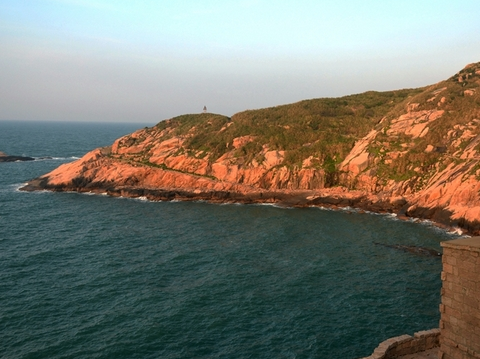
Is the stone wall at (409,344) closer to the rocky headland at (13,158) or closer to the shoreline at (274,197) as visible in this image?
the shoreline at (274,197)

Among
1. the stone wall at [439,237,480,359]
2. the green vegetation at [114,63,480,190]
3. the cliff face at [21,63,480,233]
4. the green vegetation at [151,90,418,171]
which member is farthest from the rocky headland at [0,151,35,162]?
the stone wall at [439,237,480,359]

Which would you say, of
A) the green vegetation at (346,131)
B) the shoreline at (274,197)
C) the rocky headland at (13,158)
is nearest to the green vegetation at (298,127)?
the green vegetation at (346,131)

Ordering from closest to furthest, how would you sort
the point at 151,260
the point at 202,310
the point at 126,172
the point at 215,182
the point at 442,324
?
the point at 442,324, the point at 202,310, the point at 151,260, the point at 215,182, the point at 126,172

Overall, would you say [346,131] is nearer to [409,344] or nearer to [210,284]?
[210,284]

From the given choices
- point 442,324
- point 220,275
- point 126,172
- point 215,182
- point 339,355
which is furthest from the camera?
point 126,172

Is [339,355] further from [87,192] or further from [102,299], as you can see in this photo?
[87,192]

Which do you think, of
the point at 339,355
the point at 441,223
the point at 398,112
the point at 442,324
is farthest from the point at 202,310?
the point at 398,112

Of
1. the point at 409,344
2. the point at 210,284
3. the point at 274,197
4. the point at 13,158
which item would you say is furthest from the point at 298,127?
the point at 13,158
